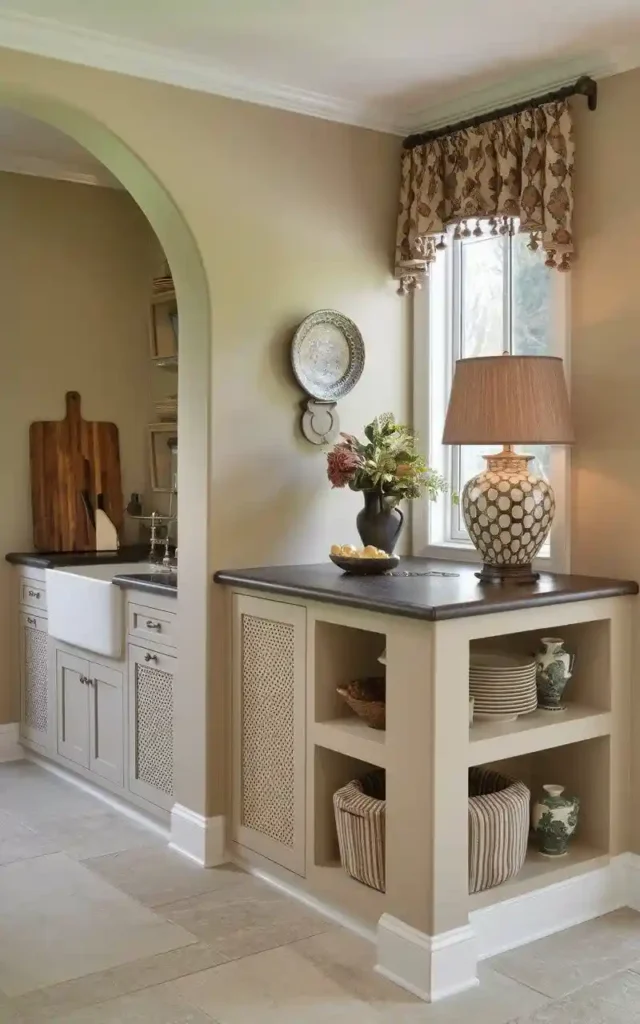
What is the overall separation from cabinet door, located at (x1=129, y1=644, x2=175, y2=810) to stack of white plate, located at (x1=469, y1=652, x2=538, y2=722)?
1.15m

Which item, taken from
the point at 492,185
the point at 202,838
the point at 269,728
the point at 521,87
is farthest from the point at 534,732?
the point at 521,87

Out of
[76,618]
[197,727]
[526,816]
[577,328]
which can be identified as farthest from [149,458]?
[526,816]

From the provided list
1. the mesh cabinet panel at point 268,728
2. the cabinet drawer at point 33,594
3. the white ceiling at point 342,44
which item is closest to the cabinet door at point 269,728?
the mesh cabinet panel at point 268,728

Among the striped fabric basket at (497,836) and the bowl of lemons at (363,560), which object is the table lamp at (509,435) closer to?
the bowl of lemons at (363,560)

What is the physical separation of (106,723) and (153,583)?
0.68 metres

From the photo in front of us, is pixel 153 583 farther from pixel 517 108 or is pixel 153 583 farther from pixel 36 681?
pixel 517 108

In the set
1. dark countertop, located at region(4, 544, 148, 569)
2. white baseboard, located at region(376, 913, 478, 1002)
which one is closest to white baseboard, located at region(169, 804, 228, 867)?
white baseboard, located at region(376, 913, 478, 1002)

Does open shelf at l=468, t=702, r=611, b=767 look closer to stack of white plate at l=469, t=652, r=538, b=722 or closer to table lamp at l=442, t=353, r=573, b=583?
stack of white plate at l=469, t=652, r=538, b=722

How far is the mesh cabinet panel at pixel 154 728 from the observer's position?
3.67 meters

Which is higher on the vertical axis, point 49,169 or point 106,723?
point 49,169

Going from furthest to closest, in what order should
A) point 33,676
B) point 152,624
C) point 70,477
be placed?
point 70,477
point 33,676
point 152,624

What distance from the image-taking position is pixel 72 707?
4.23m

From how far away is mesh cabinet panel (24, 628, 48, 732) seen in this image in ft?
14.5

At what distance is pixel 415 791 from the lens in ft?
8.77
